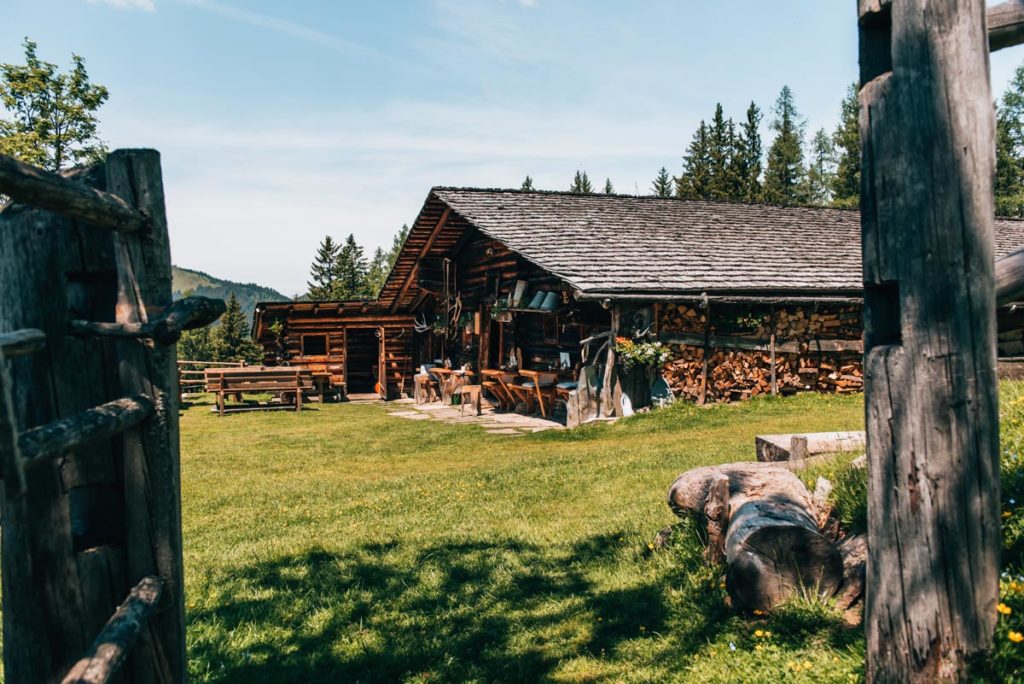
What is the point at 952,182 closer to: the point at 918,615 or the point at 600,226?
the point at 918,615

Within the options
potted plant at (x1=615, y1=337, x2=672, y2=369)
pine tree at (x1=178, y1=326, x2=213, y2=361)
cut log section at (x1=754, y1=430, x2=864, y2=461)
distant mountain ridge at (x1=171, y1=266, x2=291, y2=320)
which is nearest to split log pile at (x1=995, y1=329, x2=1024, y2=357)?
potted plant at (x1=615, y1=337, x2=672, y2=369)

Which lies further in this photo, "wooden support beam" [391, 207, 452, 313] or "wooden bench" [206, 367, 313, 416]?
"wooden bench" [206, 367, 313, 416]

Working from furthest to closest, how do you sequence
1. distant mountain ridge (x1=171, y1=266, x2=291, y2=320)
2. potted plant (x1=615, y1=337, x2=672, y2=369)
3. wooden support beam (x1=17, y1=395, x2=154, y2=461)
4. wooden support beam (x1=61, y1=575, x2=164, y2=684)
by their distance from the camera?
distant mountain ridge (x1=171, y1=266, x2=291, y2=320) < potted plant (x1=615, y1=337, x2=672, y2=369) < wooden support beam (x1=61, y1=575, x2=164, y2=684) < wooden support beam (x1=17, y1=395, x2=154, y2=461)

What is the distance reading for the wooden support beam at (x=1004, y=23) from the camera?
2.43 m

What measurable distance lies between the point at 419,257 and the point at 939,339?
1916 centimetres

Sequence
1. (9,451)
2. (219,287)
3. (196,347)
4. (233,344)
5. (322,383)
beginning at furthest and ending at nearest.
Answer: (219,287) → (196,347) → (233,344) → (322,383) → (9,451)

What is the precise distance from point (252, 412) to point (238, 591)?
15.7m

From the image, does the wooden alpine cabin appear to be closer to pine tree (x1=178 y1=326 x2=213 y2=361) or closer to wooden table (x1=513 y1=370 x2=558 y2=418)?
wooden table (x1=513 y1=370 x2=558 y2=418)

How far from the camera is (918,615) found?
7.94ft

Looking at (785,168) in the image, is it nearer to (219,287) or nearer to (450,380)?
(450,380)

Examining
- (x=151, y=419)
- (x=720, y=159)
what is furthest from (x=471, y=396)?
(x=720, y=159)

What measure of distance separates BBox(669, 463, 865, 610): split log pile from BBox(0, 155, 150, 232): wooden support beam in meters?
3.38

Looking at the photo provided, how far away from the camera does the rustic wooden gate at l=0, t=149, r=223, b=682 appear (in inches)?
79.0

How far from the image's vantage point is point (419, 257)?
68.6 ft
